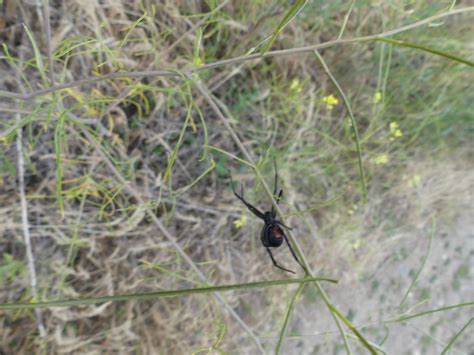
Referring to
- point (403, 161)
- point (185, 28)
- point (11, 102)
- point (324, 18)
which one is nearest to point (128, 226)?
point (11, 102)

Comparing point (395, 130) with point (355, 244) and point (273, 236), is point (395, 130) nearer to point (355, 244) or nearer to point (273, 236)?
point (355, 244)

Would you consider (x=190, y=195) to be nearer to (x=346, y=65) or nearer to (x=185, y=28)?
(x=185, y=28)

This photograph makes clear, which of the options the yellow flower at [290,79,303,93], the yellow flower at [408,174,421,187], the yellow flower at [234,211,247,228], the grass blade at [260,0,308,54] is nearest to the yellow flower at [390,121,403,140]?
the yellow flower at [408,174,421,187]

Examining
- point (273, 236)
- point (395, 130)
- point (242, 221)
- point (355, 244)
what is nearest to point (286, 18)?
point (273, 236)

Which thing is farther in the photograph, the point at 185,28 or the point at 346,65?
the point at 346,65

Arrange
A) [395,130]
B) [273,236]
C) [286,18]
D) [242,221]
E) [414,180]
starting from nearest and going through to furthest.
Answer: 1. [286,18]
2. [273,236]
3. [242,221]
4. [395,130]
5. [414,180]

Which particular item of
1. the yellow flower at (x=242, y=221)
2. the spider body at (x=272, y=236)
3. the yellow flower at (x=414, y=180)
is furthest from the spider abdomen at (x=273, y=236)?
the yellow flower at (x=414, y=180)

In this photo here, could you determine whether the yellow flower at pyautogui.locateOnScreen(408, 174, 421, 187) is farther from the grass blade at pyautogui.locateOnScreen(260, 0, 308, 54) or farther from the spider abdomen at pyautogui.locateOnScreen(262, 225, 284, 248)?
the grass blade at pyautogui.locateOnScreen(260, 0, 308, 54)

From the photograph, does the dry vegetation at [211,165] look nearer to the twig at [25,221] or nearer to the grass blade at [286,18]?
the twig at [25,221]
